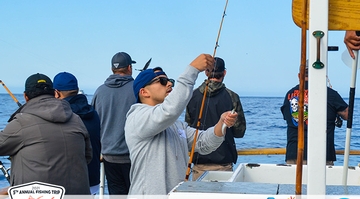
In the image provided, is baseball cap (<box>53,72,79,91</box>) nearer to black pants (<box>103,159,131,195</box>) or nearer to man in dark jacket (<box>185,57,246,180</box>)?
black pants (<box>103,159,131,195</box>)

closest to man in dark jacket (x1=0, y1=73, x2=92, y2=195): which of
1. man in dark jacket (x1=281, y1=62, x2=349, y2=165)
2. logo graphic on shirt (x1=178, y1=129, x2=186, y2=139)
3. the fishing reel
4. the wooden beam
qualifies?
logo graphic on shirt (x1=178, y1=129, x2=186, y2=139)

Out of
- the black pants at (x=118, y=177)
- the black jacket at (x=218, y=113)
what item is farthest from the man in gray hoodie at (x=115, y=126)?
the black jacket at (x=218, y=113)

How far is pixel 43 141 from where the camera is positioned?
142 inches

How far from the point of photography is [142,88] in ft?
11.5

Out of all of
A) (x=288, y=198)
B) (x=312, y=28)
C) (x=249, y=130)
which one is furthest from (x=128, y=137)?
(x=249, y=130)

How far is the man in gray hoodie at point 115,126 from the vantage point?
534 cm

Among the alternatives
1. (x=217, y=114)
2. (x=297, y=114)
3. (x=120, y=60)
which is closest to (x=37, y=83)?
(x=120, y=60)

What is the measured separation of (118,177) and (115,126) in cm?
53

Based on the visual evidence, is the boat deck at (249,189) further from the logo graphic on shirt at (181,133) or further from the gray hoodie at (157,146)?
the logo graphic on shirt at (181,133)

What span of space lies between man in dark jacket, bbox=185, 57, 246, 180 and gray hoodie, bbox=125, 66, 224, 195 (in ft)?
6.67

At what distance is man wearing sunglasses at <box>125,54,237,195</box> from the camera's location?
3082 millimetres

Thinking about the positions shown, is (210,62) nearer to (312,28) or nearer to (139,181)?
(139,181)

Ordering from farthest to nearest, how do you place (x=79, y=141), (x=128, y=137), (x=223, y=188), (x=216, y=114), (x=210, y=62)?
(x=216, y=114)
(x=79, y=141)
(x=128, y=137)
(x=210, y=62)
(x=223, y=188)

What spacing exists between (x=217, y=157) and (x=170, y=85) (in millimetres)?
2089
